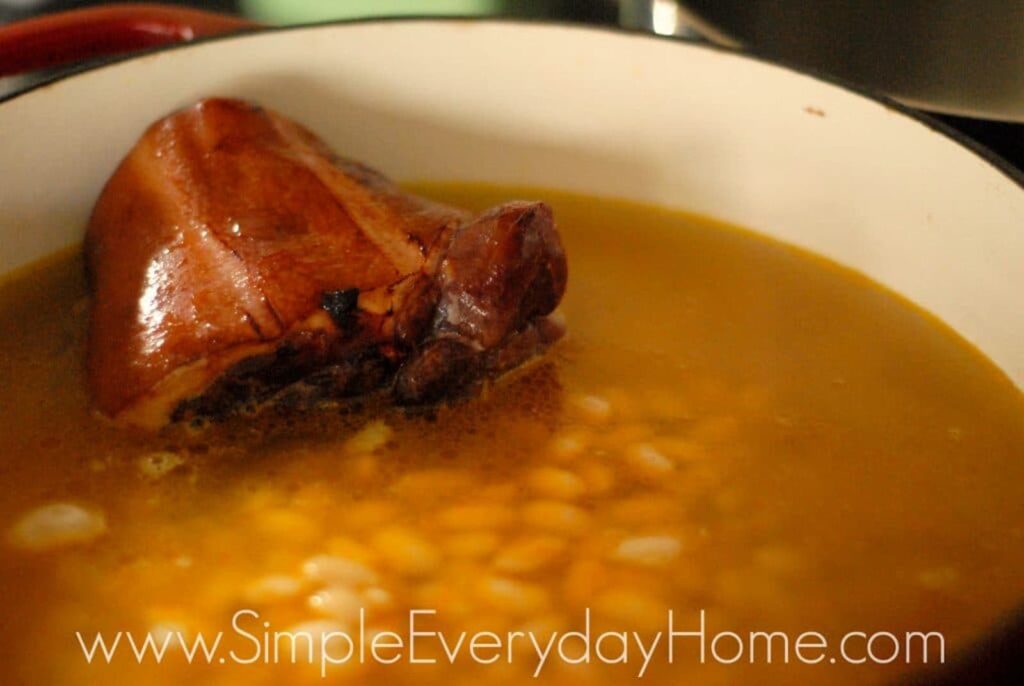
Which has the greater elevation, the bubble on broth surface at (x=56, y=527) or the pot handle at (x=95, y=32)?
the pot handle at (x=95, y=32)

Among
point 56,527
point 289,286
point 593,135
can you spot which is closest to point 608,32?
point 593,135

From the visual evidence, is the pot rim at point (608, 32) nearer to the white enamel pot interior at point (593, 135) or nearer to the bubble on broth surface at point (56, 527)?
the white enamel pot interior at point (593, 135)

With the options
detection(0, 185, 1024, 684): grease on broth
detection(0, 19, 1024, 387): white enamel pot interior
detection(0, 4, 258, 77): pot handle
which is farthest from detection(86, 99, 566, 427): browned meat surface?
detection(0, 4, 258, 77): pot handle

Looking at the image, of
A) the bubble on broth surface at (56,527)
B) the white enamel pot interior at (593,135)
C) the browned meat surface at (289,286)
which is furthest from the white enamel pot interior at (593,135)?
the bubble on broth surface at (56,527)

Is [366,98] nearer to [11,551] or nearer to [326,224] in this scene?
[326,224]

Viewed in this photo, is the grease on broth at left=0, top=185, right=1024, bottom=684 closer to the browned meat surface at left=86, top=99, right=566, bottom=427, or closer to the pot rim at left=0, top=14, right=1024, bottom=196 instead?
the browned meat surface at left=86, top=99, right=566, bottom=427

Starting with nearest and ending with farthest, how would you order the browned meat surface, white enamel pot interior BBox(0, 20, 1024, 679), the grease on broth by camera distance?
the grease on broth, the browned meat surface, white enamel pot interior BBox(0, 20, 1024, 679)

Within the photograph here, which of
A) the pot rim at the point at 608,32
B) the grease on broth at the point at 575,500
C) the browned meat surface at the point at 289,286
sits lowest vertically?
the grease on broth at the point at 575,500
